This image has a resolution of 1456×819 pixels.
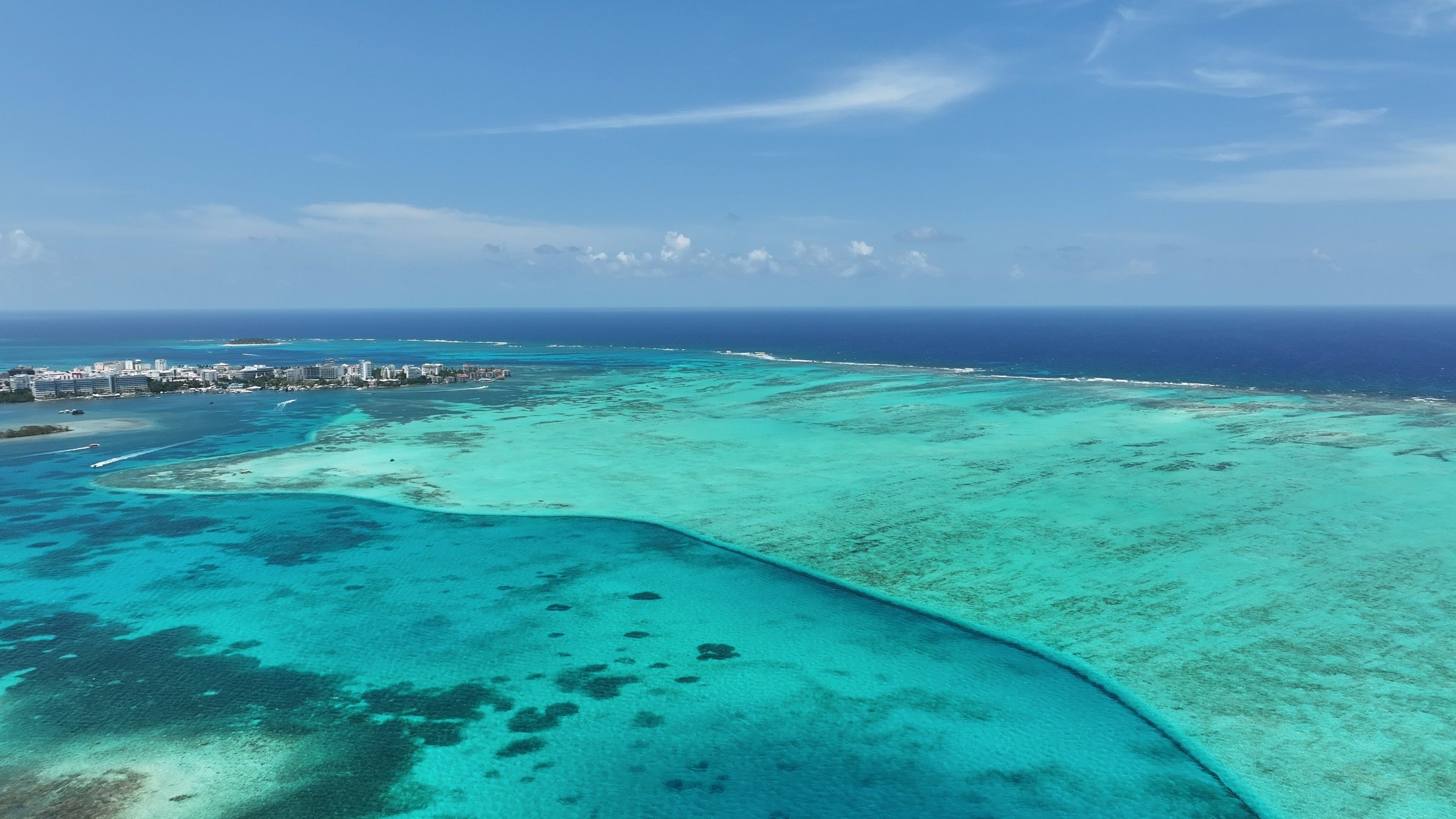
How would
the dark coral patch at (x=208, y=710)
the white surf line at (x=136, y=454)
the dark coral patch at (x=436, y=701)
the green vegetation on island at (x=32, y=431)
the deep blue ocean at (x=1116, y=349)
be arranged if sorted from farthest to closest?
1. the deep blue ocean at (x=1116, y=349)
2. the green vegetation on island at (x=32, y=431)
3. the white surf line at (x=136, y=454)
4. the dark coral patch at (x=436, y=701)
5. the dark coral patch at (x=208, y=710)

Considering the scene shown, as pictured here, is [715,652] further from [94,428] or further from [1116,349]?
[1116,349]

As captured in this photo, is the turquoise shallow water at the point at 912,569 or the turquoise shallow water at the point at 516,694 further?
the turquoise shallow water at the point at 912,569

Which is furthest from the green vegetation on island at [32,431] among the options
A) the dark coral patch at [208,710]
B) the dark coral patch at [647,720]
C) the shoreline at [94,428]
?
the dark coral patch at [647,720]

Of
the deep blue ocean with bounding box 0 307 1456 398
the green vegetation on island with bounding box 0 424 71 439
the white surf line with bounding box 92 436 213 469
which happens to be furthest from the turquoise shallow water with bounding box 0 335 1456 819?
the deep blue ocean with bounding box 0 307 1456 398

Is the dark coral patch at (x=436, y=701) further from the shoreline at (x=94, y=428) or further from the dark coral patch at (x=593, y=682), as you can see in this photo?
the shoreline at (x=94, y=428)

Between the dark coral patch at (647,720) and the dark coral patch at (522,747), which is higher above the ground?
the dark coral patch at (647,720)

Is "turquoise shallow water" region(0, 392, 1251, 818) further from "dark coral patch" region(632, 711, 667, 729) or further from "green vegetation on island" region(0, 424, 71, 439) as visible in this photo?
"green vegetation on island" region(0, 424, 71, 439)

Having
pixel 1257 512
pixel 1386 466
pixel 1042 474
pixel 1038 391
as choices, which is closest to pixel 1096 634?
pixel 1257 512
